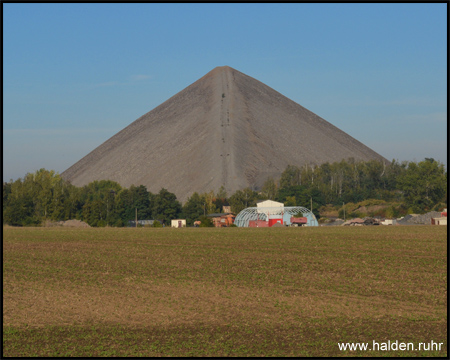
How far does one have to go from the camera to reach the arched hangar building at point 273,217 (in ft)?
457

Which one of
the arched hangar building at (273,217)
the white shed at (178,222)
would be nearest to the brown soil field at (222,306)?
the arched hangar building at (273,217)

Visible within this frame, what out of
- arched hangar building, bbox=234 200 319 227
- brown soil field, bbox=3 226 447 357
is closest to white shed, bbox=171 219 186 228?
arched hangar building, bbox=234 200 319 227

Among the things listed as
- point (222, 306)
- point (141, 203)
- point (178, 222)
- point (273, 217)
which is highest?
point (141, 203)

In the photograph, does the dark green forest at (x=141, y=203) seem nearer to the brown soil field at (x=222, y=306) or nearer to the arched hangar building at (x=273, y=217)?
the arched hangar building at (x=273, y=217)

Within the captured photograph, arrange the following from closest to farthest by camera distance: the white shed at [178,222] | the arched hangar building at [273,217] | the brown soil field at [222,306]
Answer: the brown soil field at [222,306] → the arched hangar building at [273,217] → the white shed at [178,222]

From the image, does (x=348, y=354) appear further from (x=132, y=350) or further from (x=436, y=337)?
(x=132, y=350)

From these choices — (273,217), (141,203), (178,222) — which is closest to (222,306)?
(273,217)

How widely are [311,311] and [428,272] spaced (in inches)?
491

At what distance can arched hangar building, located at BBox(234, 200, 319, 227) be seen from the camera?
457 feet

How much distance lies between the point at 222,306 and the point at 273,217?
400ft

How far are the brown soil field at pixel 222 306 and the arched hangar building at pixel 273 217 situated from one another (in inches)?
3966

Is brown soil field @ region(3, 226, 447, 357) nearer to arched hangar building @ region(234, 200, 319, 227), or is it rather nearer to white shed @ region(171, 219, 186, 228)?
arched hangar building @ region(234, 200, 319, 227)

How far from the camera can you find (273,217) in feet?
470

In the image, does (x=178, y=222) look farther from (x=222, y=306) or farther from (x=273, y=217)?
(x=222, y=306)
